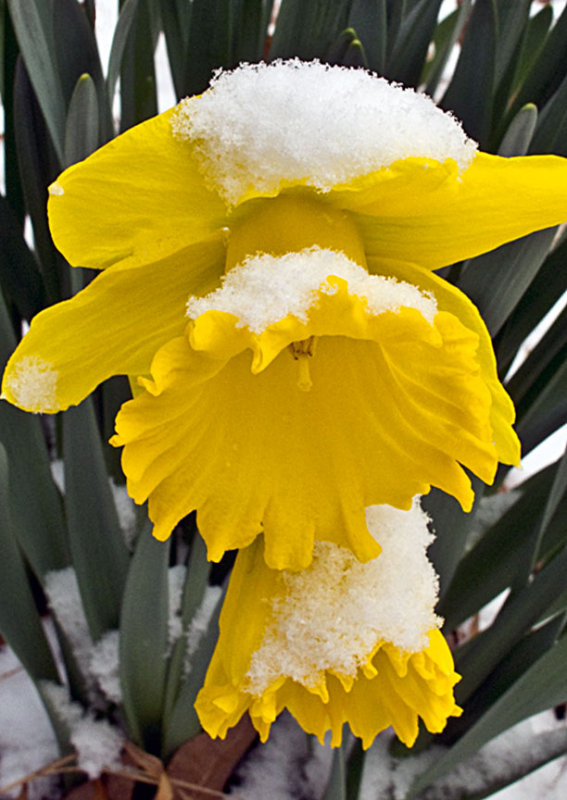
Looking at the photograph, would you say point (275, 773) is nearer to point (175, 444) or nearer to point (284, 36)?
point (175, 444)

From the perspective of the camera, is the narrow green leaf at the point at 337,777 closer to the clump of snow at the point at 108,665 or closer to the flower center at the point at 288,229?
the clump of snow at the point at 108,665

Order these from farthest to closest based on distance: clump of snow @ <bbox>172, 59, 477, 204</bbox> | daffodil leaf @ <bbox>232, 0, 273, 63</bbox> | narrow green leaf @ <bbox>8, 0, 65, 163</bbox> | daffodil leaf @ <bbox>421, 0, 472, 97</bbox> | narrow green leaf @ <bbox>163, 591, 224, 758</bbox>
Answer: daffodil leaf @ <bbox>421, 0, 472, 97</bbox>
daffodil leaf @ <bbox>232, 0, 273, 63</bbox>
narrow green leaf @ <bbox>163, 591, 224, 758</bbox>
narrow green leaf @ <bbox>8, 0, 65, 163</bbox>
clump of snow @ <bbox>172, 59, 477, 204</bbox>

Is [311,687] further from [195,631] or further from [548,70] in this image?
[548,70]

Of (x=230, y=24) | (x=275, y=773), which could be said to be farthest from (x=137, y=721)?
(x=230, y=24)

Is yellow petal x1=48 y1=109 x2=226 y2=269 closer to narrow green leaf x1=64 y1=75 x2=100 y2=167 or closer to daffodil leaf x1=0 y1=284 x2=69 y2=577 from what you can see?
narrow green leaf x1=64 y1=75 x2=100 y2=167

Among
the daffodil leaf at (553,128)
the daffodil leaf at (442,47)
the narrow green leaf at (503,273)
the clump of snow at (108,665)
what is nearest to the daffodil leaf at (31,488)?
the clump of snow at (108,665)

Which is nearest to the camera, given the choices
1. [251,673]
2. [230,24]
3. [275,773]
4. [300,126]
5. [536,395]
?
[300,126]

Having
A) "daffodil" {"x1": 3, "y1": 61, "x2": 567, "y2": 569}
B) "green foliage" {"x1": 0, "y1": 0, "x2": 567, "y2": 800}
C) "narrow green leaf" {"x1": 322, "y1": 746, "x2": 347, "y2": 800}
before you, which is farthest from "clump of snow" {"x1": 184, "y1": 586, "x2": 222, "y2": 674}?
"daffodil" {"x1": 3, "y1": 61, "x2": 567, "y2": 569}

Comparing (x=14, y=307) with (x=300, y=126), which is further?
(x=14, y=307)

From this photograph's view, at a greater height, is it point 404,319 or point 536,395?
point 404,319
